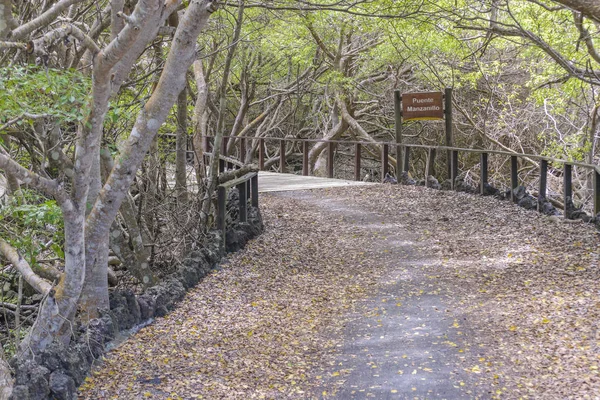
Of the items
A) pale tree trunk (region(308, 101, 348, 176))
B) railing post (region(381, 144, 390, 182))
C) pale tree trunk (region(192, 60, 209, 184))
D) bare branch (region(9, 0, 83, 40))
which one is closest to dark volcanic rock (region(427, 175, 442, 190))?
railing post (region(381, 144, 390, 182))

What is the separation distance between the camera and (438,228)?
1109 centimetres

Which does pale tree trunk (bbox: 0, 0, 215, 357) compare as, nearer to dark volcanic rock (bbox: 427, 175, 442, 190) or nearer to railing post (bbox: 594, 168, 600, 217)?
railing post (bbox: 594, 168, 600, 217)

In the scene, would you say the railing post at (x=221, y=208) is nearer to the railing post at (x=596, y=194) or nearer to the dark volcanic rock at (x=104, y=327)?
the dark volcanic rock at (x=104, y=327)

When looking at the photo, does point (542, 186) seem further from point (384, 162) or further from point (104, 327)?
point (104, 327)

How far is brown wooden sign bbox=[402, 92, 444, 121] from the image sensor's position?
1580 cm

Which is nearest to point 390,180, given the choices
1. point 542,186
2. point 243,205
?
point 542,186

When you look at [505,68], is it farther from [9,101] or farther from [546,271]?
[9,101]

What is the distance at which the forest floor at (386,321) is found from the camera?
17.4ft

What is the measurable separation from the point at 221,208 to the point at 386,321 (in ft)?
12.0

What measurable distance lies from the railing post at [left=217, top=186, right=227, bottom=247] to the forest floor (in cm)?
51

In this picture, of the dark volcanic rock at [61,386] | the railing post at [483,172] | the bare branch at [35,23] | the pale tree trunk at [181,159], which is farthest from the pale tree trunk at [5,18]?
the railing post at [483,172]

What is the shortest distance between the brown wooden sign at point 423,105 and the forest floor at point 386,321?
494cm

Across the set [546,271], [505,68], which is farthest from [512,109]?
[546,271]

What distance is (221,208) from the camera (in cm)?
981
